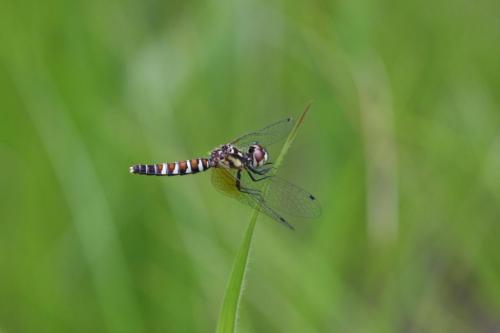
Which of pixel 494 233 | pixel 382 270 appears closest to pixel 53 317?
pixel 382 270

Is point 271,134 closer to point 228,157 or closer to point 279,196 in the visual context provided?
point 228,157

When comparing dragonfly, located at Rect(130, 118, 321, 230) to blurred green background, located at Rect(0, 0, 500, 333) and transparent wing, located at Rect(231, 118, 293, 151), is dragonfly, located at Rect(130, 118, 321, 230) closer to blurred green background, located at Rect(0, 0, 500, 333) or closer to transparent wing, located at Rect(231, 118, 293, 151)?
transparent wing, located at Rect(231, 118, 293, 151)

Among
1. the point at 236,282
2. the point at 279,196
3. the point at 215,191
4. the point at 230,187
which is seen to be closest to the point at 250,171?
the point at 230,187

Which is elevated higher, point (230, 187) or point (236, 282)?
point (230, 187)

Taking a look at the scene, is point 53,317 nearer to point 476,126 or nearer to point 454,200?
point 454,200

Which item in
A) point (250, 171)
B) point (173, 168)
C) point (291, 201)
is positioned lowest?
point (291, 201)

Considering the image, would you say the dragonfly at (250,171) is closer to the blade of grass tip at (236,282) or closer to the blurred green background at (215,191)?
the blurred green background at (215,191)
